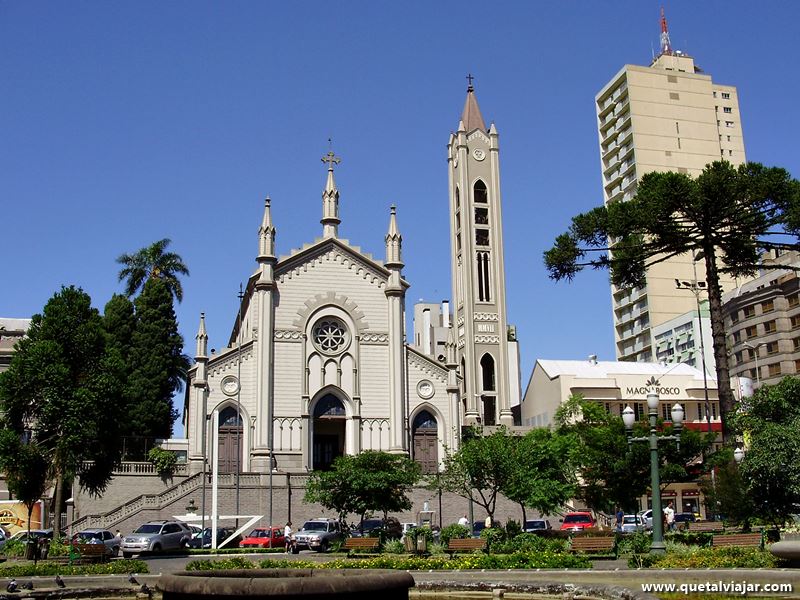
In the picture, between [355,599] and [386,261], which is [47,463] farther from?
[355,599]

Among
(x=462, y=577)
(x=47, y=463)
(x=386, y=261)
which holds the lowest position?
(x=462, y=577)

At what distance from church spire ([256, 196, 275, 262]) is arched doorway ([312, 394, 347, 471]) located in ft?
31.0

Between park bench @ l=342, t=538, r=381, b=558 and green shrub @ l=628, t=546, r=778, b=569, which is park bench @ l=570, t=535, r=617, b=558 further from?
park bench @ l=342, t=538, r=381, b=558

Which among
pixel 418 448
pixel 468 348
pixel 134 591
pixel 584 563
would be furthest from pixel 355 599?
pixel 468 348

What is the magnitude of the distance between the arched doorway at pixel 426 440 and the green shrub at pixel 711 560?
3194 cm

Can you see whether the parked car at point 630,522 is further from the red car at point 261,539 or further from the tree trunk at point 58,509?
the tree trunk at point 58,509

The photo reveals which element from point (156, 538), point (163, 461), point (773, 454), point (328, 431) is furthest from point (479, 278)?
point (773, 454)

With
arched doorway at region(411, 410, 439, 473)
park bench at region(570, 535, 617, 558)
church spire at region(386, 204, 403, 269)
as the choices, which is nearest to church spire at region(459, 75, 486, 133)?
church spire at region(386, 204, 403, 269)

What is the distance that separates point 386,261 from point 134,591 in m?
37.9

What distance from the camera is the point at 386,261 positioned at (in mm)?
57188

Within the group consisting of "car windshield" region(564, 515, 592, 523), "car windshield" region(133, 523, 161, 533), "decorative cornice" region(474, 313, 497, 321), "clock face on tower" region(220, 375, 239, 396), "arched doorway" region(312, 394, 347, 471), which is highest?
"decorative cornice" region(474, 313, 497, 321)

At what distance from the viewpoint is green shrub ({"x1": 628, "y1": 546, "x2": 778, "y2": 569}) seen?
21484 mm

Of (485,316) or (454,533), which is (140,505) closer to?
(454,533)

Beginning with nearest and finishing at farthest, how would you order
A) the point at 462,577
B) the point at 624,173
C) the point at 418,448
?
1. the point at 462,577
2. the point at 418,448
3. the point at 624,173
